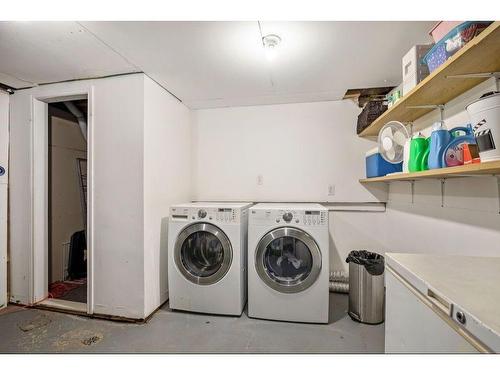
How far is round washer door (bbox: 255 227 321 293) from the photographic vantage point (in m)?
1.89

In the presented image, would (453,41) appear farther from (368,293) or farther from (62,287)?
(62,287)

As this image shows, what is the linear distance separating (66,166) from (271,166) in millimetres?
2552

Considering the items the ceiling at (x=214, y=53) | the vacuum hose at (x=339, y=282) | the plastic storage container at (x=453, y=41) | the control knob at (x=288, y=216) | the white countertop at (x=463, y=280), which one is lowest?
the vacuum hose at (x=339, y=282)

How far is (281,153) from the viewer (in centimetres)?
271

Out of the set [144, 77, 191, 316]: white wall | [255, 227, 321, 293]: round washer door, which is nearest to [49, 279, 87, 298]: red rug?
[144, 77, 191, 316]: white wall

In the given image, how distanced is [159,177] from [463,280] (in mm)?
2152

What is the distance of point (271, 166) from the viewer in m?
2.73

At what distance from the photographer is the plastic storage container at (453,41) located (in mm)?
975

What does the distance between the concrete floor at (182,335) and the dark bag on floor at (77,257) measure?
30.2 inches

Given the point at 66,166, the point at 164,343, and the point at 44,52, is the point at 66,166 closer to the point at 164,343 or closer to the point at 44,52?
the point at 44,52

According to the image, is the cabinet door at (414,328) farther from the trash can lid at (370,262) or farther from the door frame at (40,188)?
the door frame at (40,188)

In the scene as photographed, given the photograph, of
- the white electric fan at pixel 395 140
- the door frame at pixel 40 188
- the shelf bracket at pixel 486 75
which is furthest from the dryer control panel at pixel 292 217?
the door frame at pixel 40 188

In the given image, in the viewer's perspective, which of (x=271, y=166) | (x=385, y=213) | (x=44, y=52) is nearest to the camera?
(x=44, y=52)
